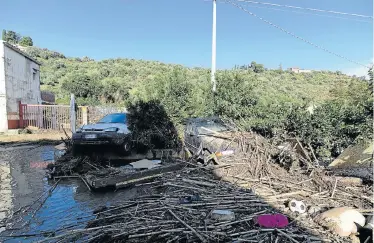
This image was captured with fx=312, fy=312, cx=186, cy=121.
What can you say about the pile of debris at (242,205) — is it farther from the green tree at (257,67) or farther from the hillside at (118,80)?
the green tree at (257,67)

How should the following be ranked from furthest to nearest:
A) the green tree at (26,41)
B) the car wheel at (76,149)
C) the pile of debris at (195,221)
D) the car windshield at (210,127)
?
1. the green tree at (26,41)
2. the car wheel at (76,149)
3. the car windshield at (210,127)
4. the pile of debris at (195,221)

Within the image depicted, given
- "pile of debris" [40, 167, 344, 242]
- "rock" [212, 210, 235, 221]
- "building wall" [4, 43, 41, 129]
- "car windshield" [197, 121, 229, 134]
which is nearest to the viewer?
"pile of debris" [40, 167, 344, 242]

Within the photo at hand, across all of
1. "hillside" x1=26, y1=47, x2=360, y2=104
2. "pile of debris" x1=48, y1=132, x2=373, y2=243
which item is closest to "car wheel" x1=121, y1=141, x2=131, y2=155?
"pile of debris" x1=48, y1=132, x2=373, y2=243

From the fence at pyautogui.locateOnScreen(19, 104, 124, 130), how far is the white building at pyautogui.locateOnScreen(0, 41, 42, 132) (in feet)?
2.53

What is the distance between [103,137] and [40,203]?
450 centimetres

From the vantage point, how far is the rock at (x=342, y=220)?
4676 millimetres

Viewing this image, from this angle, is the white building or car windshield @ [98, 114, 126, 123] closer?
car windshield @ [98, 114, 126, 123]

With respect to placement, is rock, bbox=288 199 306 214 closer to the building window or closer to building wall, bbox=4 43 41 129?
building wall, bbox=4 43 41 129

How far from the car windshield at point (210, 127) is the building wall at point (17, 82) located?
751 inches

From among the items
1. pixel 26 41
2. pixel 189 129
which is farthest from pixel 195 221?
pixel 26 41

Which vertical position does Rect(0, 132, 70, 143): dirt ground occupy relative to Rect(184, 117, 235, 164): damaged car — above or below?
below

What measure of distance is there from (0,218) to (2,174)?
4.98 meters

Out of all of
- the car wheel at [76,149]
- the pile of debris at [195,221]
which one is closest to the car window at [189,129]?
the car wheel at [76,149]

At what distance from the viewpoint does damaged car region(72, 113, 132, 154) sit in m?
11.1
